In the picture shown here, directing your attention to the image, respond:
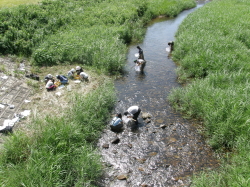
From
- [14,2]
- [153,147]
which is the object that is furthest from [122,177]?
[14,2]

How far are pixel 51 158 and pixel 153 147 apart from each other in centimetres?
324

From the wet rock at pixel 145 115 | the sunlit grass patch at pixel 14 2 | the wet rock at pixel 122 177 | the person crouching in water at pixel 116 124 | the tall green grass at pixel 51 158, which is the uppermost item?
the sunlit grass patch at pixel 14 2

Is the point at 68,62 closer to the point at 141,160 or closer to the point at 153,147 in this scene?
the point at 153,147

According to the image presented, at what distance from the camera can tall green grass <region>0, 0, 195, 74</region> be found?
1162 cm

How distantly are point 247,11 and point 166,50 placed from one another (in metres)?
11.1

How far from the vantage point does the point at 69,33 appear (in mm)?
14125

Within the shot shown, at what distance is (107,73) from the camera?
11.3 metres

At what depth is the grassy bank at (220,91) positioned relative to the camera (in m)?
5.53

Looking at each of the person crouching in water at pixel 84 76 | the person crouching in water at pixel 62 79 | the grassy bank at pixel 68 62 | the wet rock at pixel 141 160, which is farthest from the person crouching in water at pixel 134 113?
the person crouching in water at pixel 62 79

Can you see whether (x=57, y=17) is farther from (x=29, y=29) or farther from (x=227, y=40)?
(x=227, y=40)

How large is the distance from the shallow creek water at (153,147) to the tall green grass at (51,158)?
671mm

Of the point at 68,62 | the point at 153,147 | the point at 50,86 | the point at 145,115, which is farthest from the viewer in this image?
the point at 68,62

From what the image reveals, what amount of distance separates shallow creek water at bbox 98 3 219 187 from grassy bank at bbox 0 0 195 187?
57cm

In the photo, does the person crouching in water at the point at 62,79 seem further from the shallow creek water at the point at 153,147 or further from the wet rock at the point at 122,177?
the wet rock at the point at 122,177
